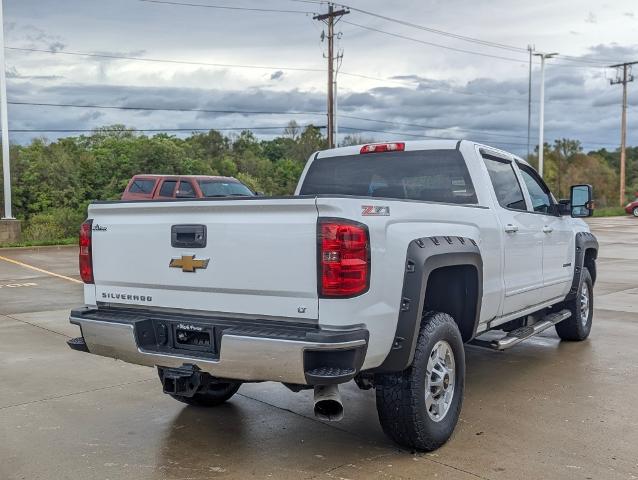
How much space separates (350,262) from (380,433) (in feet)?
5.40

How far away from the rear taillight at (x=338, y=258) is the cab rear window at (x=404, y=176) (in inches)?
72.8

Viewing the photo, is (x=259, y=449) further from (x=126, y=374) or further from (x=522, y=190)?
(x=522, y=190)

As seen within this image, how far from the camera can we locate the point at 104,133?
215 ft

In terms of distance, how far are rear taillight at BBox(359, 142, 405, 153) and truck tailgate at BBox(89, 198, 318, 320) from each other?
207cm

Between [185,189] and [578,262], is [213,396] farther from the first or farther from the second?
[185,189]

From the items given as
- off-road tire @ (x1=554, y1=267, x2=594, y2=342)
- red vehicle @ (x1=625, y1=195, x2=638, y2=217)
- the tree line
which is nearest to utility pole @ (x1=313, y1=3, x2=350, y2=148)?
the tree line

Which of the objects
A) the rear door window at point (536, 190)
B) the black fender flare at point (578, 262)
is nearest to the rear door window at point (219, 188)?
the black fender flare at point (578, 262)

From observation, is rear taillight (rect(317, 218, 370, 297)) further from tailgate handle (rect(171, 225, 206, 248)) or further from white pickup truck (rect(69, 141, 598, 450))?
tailgate handle (rect(171, 225, 206, 248))

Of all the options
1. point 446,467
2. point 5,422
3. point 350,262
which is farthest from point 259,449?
point 5,422

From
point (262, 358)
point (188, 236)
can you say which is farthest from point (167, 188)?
point (262, 358)

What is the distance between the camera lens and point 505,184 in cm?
582

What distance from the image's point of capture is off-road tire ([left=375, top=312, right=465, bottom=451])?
407 cm

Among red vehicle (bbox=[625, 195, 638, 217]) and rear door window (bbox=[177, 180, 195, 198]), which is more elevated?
rear door window (bbox=[177, 180, 195, 198])

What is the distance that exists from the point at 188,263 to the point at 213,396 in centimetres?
165
